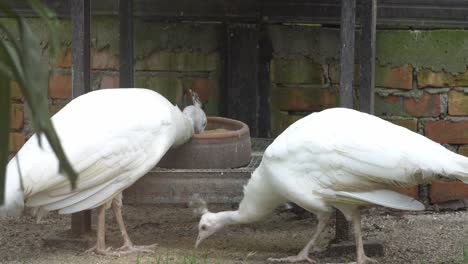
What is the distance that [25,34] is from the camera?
645mm

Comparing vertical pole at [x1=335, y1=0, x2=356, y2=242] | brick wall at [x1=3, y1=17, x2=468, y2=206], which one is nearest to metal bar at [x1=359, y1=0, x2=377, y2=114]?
vertical pole at [x1=335, y1=0, x2=356, y2=242]

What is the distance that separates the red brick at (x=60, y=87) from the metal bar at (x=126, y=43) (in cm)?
33

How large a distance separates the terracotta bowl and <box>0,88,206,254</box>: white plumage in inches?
5.7

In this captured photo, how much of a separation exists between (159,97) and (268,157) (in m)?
0.53

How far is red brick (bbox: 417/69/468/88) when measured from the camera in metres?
3.60

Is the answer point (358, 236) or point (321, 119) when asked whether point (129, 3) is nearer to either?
point (321, 119)

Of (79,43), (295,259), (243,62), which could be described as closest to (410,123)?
(243,62)

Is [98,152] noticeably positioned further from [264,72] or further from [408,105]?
[408,105]

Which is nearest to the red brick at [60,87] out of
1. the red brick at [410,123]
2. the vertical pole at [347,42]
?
the vertical pole at [347,42]

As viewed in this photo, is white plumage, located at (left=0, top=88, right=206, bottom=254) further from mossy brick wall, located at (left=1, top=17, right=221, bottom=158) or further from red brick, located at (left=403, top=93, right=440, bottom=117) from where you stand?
red brick, located at (left=403, top=93, right=440, bottom=117)

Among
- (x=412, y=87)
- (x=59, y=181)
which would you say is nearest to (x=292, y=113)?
(x=412, y=87)

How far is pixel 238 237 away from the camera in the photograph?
3344mm

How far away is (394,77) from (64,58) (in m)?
1.52

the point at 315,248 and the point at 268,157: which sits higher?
the point at 268,157
